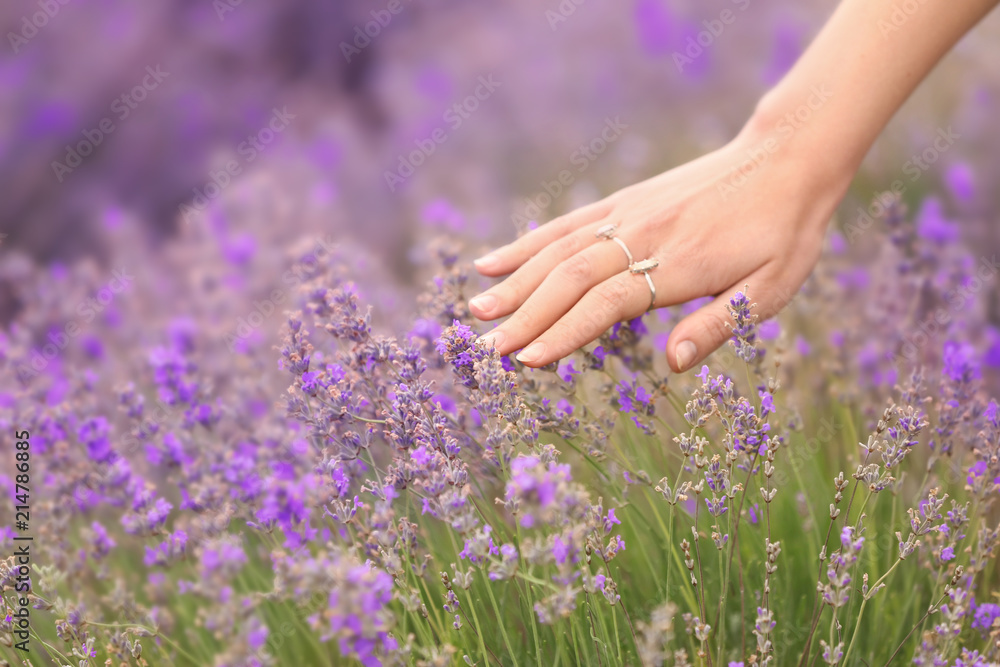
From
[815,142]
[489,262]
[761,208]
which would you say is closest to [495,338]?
[489,262]

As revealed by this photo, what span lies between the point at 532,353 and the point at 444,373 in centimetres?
44

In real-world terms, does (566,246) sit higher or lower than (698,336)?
higher

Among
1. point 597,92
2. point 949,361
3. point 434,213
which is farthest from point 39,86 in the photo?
point 949,361

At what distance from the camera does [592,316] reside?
1.68 metres

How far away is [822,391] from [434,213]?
1815 mm

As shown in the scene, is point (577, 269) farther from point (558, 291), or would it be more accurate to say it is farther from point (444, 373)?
point (444, 373)

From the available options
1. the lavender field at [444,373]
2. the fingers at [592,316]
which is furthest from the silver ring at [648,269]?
the lavender field at [444,373]

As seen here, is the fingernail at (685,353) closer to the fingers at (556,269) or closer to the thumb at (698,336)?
the thumb at (698,336)

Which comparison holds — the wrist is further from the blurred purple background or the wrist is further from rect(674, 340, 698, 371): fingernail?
the blurred purple background

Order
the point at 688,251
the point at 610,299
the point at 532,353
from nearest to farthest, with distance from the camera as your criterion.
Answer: the point at 532,353 < the point at 610,299 < the point at 688,251

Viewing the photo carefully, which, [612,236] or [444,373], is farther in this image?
[444,373]

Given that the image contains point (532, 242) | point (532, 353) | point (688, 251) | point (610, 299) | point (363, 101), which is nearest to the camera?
point (532, 353)

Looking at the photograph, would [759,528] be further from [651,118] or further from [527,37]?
[527,37]

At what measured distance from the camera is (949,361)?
1778 millimetres
